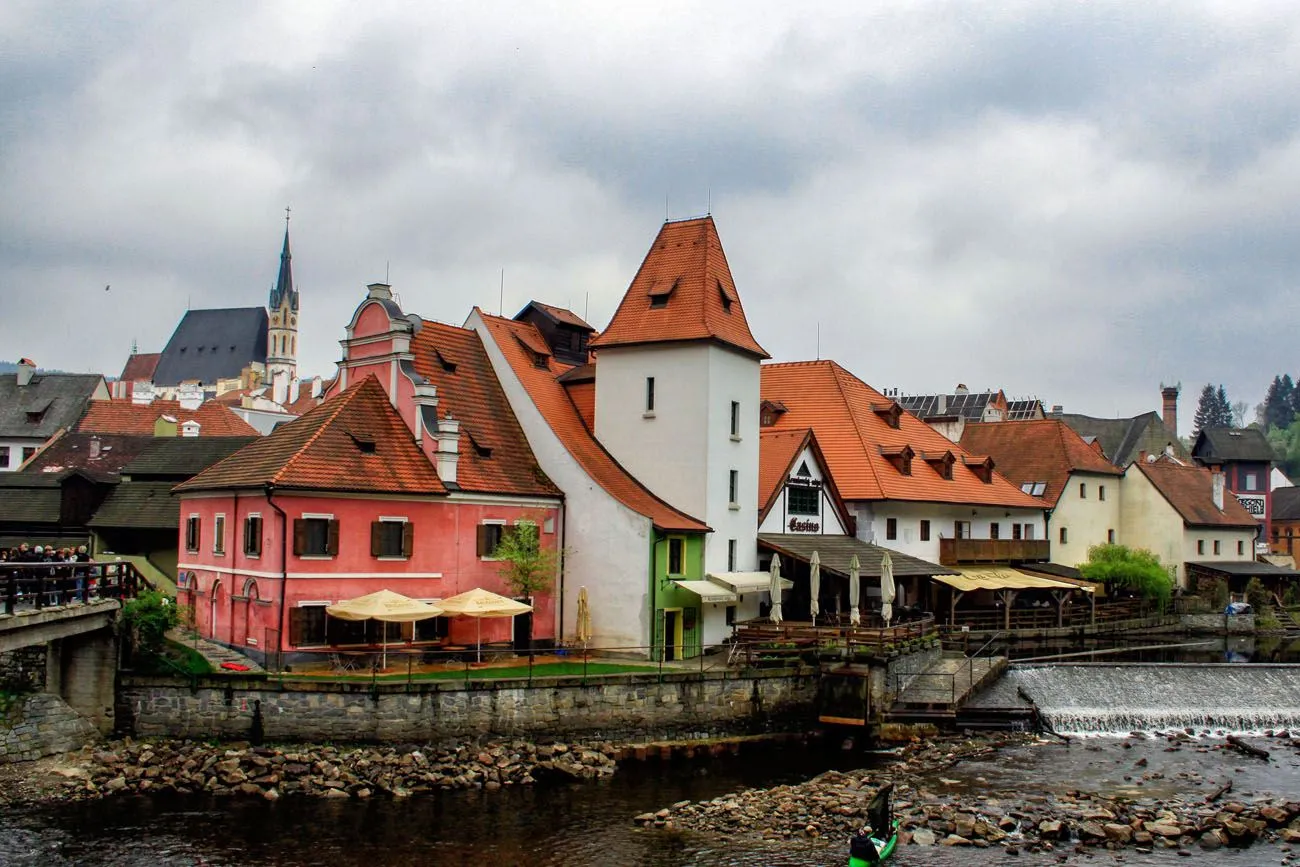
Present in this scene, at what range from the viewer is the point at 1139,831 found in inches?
993

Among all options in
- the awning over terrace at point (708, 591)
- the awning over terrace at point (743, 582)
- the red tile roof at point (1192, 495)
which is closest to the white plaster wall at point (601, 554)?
the awning over terrace at point (708, 591)

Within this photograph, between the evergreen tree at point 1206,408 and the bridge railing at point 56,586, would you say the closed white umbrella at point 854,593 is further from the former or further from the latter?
the evergreen tree at point 1206,408

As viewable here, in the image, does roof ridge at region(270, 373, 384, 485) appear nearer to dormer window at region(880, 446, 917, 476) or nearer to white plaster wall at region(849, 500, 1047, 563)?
white plaster wall at region(849, 500, 1047, 563)

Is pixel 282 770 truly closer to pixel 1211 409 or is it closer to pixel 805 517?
pixel 805 517

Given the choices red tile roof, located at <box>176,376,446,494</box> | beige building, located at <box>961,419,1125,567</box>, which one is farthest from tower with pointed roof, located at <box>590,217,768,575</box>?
beige building, located at <box>961,419,1125,567</box>

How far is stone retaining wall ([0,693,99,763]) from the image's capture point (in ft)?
92.8

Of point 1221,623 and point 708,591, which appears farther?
point 1221,623

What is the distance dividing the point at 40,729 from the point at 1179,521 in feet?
204

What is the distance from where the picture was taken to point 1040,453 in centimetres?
6938

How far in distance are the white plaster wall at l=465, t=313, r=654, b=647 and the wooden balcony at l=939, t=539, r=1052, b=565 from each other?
2044cm

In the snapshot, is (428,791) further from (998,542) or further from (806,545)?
(998,542)

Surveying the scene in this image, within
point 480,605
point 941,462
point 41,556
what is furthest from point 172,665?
point 941,462

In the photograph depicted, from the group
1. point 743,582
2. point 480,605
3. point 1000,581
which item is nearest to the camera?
point 480,605

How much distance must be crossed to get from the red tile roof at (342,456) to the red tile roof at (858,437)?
20.1 metres
